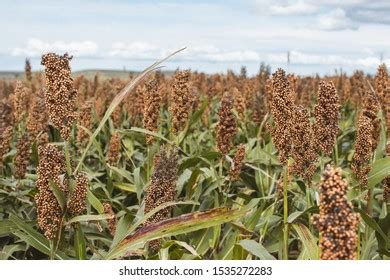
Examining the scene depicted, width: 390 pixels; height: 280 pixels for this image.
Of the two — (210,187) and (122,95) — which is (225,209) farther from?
(210,187)

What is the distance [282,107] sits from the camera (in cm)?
293

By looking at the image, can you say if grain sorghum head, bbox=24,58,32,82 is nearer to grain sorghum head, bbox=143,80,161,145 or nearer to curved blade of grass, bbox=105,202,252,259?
grain sorghum head, bbox=143,80,161,145

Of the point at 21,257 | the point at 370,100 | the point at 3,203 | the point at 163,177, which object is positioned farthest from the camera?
the point at 3,203

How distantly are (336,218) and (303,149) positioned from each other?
182 cm

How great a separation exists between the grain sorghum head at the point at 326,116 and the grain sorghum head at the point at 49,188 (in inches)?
48.8

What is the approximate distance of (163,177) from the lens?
292 centimetres

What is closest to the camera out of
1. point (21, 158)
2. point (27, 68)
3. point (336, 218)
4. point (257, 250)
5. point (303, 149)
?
point (336, 218)

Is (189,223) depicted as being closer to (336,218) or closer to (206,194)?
(336,218)

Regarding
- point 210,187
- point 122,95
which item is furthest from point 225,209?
point 210,187

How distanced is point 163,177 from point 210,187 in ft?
5.21

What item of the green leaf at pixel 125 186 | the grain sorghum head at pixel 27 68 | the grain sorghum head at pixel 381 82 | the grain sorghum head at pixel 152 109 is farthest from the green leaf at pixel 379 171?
the grain sorghum head at pixel 27 68

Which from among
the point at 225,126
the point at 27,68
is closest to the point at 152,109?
the point at 225,126

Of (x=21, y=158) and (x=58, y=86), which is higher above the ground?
(x=58, y=86)

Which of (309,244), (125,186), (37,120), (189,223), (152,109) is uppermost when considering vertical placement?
(152,109)
